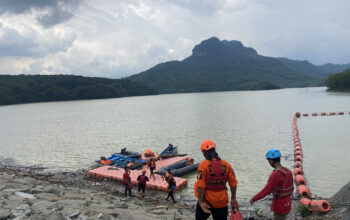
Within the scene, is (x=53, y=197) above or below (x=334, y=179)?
above

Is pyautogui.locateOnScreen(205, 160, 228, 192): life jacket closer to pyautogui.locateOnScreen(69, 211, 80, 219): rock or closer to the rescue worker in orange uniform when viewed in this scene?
the rescue worker in orange uniform

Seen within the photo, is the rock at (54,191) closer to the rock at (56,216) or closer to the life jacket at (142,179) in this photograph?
the life jacket at (142,179)

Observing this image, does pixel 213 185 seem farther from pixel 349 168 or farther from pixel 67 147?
pixel 67 147

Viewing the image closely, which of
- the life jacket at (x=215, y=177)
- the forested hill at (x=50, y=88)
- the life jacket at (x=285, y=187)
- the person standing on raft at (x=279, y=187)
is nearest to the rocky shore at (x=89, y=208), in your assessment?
the person standing on raft at (x=279, y=187)

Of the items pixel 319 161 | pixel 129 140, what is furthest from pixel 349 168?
pixel 129 140

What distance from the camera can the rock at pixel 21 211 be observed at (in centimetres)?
760

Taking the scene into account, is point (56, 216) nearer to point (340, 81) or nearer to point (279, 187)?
point (279, 187)

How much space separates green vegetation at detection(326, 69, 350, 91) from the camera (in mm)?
118875

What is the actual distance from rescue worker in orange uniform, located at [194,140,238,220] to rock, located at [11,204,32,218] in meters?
5.53

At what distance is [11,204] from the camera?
28.2 feet

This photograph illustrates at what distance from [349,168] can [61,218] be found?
19.1m

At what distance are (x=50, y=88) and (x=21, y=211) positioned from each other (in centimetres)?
16755

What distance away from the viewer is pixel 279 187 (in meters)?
5.27

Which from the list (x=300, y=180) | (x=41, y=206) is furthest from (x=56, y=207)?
(x=300, y=180)
